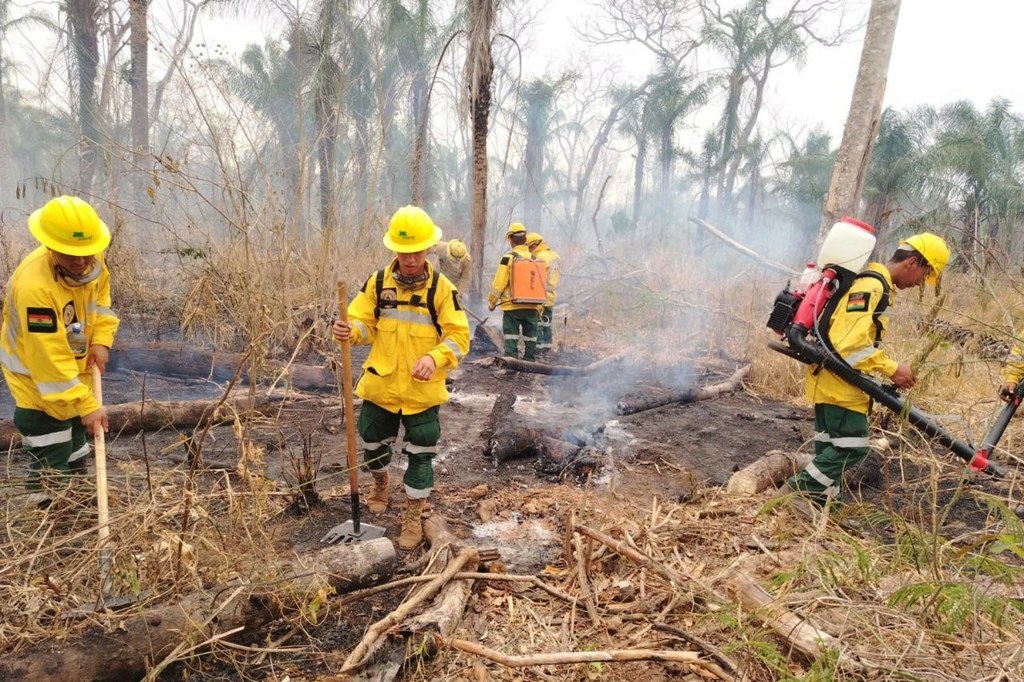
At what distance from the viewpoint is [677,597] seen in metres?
2.71

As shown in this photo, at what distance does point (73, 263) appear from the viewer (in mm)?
3051

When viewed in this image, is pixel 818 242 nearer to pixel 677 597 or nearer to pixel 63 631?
pixel 677 597

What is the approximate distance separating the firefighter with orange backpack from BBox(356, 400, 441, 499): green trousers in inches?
189

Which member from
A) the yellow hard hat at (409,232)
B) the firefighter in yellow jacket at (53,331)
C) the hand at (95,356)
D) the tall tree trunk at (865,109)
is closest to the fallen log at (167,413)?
the hand at (95,356)

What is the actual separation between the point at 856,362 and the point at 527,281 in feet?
17.1

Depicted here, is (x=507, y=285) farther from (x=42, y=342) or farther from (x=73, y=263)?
(x=42, y=342)

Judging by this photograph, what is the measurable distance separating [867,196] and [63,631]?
961 inches

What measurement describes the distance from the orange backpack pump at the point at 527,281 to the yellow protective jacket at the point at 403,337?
4.71m

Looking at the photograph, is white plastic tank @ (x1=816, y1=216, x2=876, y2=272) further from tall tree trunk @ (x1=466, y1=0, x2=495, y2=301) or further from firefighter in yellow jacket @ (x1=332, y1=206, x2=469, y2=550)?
tall tree trunk @ (x1=466, y1=0, x2=495, y2=301)

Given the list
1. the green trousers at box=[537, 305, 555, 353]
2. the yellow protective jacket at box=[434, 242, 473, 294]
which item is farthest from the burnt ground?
the yellow protective jacket at box=[434, 242, 473, 294]

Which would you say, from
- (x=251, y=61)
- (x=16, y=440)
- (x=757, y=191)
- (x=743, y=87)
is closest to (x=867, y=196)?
(x=743, y=87)

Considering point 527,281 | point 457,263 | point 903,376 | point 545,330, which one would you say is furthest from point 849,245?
point 457,263

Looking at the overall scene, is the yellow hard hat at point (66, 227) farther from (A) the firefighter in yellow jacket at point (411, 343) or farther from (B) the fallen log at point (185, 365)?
(B) the fallen log at point (185, 365)

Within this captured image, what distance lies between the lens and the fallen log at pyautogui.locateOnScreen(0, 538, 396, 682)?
2080 mm
